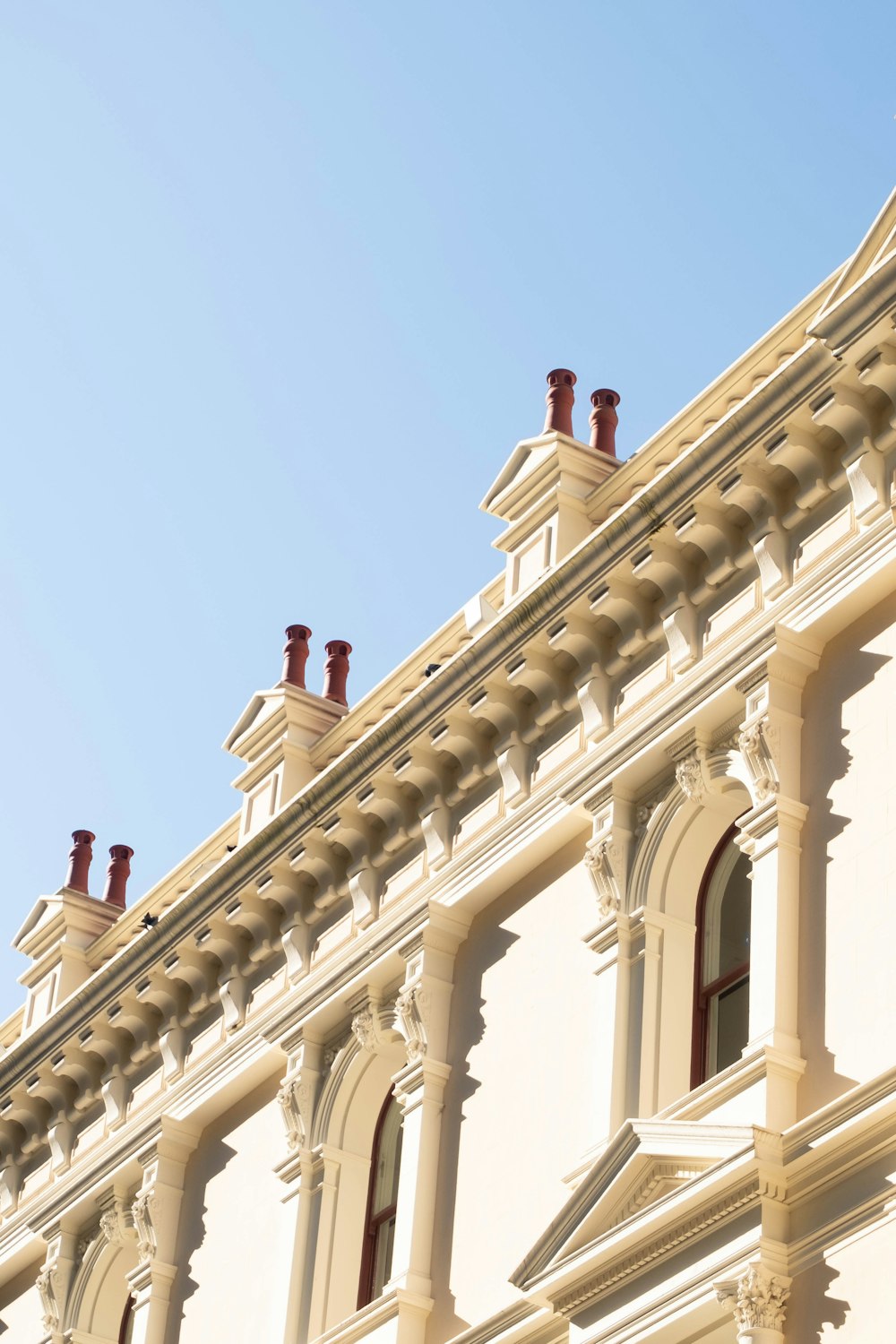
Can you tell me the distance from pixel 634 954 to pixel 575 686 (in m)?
2.48

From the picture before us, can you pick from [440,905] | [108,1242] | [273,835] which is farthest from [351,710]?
[108,1242]

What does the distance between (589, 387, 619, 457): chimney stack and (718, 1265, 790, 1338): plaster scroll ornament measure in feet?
26.0

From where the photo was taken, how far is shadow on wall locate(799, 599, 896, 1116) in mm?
14688

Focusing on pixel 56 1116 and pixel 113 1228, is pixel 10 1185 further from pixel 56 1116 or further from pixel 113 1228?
pixel 113 1228

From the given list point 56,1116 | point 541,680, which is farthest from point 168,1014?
point 541,680

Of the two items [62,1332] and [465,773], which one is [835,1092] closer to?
[465,773]

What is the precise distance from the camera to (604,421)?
20219 millimetres

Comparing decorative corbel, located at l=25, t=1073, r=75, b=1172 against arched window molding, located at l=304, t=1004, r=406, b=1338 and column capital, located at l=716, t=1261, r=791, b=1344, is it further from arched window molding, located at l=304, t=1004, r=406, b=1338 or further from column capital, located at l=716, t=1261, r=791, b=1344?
column capital, located at l=716, t=1261, r=791, b=1344

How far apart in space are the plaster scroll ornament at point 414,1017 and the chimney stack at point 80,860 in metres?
7.69

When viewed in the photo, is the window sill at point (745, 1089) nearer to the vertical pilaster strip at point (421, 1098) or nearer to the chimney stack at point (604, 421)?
the vertical pilaster strip at point (421, 1098)

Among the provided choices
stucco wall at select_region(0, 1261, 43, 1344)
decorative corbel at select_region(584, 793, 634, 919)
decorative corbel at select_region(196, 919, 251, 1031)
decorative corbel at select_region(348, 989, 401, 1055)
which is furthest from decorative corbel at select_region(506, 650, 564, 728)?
stucco wall at select_region(0, 1261, 43, 1344)

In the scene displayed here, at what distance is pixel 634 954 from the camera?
54.7 feet

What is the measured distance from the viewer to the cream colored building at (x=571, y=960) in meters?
14.6

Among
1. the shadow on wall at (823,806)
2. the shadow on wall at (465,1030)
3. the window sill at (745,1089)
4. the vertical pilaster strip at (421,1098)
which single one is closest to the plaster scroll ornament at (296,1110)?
the vertical pilaster strip at (421,1098)
